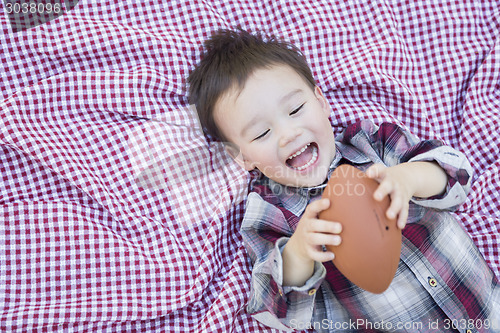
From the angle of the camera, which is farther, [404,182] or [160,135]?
[160,135]

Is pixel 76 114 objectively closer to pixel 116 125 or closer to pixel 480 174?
pixel 116 125

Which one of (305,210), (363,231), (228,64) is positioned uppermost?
(228,64)

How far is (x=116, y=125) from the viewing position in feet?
4.08

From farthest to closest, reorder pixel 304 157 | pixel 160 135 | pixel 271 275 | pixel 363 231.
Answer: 1. pixel 160 135
2. pixel 304 157
3. pixel 271 275
4. pixel 363 231

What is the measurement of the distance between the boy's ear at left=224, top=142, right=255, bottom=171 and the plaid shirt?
0.29 feet

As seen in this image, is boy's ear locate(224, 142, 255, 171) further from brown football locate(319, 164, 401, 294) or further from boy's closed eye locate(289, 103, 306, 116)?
brown football locate(319, 164, 401, 294)

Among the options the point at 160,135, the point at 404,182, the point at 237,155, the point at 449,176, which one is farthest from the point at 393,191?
the point at 160,135

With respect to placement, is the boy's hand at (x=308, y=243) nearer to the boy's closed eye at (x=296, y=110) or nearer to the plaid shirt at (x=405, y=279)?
the plaid shirt at (x=405, y=279)

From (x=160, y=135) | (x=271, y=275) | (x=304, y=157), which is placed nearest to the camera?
(x=271, y=275)

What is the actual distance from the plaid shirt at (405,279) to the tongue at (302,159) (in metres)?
0.06

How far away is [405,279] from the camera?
102 centimetres

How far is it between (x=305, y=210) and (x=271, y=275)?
152mm

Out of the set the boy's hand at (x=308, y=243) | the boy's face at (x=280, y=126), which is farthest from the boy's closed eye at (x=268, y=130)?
the boy's hand at (x=308, y=243)

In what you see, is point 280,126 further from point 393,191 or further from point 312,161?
point 393,191
